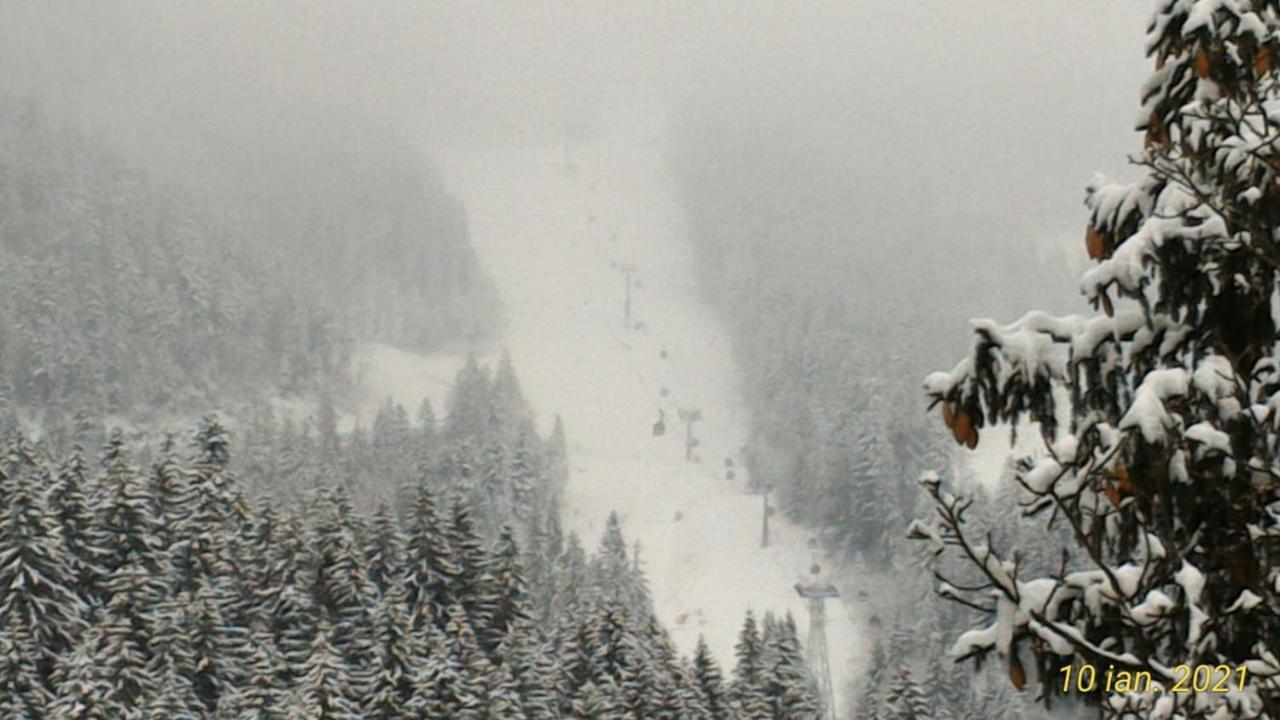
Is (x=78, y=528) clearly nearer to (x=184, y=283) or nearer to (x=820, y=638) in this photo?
(x=820, y=638)

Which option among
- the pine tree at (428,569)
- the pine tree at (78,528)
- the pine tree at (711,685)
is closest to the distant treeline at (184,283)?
the pine tree at (78,528)

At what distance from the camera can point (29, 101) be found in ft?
Result: 560

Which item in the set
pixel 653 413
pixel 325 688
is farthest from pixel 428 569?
pixel 653 413

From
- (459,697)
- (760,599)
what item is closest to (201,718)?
(459,697)

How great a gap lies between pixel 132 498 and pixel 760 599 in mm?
57273

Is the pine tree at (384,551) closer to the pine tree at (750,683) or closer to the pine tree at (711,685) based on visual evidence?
the pine tree at (711,685)

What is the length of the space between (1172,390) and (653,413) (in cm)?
12962

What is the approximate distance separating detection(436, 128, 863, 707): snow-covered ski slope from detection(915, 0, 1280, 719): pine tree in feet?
260

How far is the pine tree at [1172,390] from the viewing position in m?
5.91

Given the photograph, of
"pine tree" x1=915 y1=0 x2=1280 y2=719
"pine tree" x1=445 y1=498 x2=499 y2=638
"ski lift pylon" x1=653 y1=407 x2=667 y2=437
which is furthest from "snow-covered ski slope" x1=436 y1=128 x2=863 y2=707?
"pine tree" x1=915 y1=0 x2=1280 y2=719

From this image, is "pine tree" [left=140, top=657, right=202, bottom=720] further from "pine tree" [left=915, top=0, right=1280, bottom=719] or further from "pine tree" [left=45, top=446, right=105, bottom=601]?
"pine tree" [left=915, top=0, right=1280, bottom=719]

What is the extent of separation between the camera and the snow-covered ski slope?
96.2 m

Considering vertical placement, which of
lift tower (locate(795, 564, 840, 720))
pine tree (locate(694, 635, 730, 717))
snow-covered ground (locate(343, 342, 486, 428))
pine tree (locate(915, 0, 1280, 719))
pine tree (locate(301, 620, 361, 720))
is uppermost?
snow-covered ground (locate(343, 342, 486, 428))

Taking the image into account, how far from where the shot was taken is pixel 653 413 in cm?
13525
